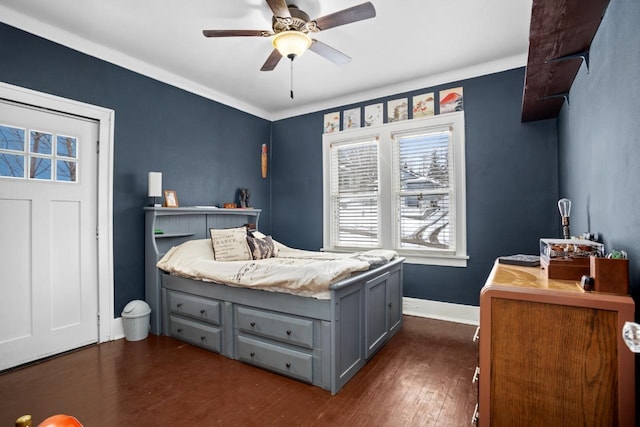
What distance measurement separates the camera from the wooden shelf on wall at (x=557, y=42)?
4.78 feet

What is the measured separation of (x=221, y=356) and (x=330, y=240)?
224 cm

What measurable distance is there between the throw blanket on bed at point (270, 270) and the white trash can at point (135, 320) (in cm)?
44

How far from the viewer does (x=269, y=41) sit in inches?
116

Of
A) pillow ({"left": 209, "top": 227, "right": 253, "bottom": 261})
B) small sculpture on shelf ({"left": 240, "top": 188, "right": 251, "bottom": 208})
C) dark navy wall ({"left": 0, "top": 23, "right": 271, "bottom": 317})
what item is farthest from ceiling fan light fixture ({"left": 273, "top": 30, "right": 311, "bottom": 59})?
small sculpture on shelf ({"left": 240, "top": 188, "right": 251, "bottom": 208})

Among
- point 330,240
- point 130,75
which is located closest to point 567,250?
point 330,240

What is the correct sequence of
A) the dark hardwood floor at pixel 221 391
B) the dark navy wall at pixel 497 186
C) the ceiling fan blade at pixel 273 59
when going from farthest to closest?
the dark navy wall at pixel 497 186, the ceiling fan blade at pixel 273 59, the dark hardwood floor at pixel 221 391

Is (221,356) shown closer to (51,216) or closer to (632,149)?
(51,216)

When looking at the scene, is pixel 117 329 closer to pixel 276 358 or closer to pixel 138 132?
pixel 276 358

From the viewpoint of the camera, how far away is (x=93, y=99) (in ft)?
9.82

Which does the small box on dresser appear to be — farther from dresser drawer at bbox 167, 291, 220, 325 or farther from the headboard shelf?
the headboard shelf

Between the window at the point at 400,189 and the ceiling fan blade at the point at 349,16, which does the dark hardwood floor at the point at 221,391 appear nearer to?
the window at the point at 400,189

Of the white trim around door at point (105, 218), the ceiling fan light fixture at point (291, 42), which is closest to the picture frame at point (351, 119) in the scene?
the ceiling fan light fixture at point (291, 42)

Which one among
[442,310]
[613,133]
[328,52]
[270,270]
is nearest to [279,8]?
[328,52]

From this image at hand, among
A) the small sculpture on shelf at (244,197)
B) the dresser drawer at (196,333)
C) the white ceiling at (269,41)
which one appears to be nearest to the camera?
the white ceiling at (269,41)
